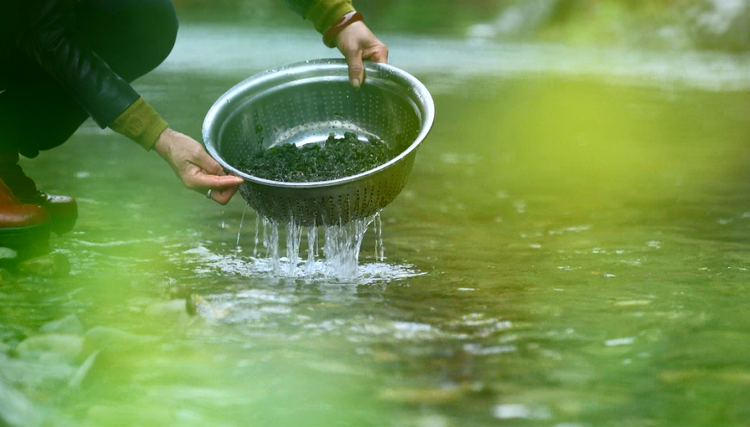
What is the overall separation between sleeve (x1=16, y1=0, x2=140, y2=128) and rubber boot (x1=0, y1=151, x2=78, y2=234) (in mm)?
624

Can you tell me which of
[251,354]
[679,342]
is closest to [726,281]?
[679,342]

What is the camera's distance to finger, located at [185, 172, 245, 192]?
192 cm

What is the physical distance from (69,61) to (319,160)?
639mm

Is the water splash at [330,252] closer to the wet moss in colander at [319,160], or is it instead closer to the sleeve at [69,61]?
the wet moss in colander at [319,160]

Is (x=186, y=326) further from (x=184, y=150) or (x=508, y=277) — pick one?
(x=508, y=277)

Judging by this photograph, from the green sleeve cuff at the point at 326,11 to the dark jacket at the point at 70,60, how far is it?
2.13ft

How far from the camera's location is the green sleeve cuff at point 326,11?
2.39 m

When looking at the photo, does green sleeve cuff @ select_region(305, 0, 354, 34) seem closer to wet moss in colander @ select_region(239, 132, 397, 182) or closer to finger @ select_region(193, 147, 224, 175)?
wet moss in colander @ select_region(239, 132, 397, 182)

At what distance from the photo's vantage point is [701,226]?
9.00ft

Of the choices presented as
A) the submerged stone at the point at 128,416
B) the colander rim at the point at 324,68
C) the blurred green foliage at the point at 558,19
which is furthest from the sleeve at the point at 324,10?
the blurred green foliage at the point at 558,19

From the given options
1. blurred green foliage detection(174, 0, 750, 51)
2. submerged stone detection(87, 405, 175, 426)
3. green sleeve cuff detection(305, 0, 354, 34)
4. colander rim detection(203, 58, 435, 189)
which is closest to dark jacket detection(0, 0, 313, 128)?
colander rim detection(203, 58, 435, 189)

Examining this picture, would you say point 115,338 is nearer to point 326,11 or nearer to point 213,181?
point 213,181

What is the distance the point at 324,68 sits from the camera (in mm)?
2406

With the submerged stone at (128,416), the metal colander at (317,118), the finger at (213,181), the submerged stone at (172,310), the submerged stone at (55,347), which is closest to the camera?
the submerged stone at (128,416)
